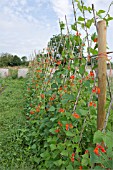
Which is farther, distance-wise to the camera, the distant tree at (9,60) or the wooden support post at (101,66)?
the distant tree at (9,60)

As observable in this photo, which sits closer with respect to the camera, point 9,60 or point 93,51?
point 93,51

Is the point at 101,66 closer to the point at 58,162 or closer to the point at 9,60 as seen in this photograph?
the point at 58,162

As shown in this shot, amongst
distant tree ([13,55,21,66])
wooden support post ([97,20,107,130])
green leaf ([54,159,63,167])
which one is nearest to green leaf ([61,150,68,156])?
green leaf ([54,159,63,167])

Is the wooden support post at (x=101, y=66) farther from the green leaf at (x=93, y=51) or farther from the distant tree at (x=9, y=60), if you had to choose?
the distant tree at (x=9, y=60)

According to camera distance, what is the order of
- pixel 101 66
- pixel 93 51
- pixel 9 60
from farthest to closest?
pixel 9 60
pixel 93 51
pixel 101 66

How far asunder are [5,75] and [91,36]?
38.3 feet

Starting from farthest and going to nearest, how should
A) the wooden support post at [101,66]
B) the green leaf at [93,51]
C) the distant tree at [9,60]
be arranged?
the distant tree at [9,60] → the green leaf at [93,51] → the wooden support post at [101,66]

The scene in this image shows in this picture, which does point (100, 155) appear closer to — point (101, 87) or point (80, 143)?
point (101, 87)

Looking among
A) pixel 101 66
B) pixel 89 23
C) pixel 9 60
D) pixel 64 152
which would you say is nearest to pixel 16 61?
pixel 9 60

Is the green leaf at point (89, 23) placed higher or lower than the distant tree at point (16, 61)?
lower

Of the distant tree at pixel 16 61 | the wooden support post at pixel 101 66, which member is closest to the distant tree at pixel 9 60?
the distant tree at pixel 16 61

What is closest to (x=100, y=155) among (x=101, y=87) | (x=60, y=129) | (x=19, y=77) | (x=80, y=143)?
(x=101, y=87)

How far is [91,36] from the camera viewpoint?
6.61 ft

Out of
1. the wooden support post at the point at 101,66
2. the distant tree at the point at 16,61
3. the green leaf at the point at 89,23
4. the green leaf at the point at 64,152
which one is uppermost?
the distant tree at the point at 16,61
